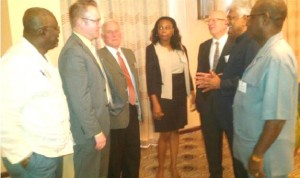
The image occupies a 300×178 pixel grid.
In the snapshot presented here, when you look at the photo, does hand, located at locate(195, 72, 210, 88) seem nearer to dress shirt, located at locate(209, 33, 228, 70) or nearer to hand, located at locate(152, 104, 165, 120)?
dress shirt, located at locate(209, 33, 228, 70)

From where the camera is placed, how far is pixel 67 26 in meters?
3.03

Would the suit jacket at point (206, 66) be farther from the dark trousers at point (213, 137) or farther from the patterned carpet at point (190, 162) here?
the patterned carpet at point (190, 162)

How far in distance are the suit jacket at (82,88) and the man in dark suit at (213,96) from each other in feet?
2.83

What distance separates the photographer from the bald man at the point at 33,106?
151 cm

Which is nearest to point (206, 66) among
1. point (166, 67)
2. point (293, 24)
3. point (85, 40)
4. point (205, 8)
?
point (166, 67)

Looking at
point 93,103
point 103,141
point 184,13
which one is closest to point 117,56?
point 93,103

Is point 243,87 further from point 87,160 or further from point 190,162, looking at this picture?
point 190,162

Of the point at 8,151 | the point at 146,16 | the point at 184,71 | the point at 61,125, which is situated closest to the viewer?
the point at 8,151

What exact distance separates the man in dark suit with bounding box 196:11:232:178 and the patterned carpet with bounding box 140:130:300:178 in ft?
1.55

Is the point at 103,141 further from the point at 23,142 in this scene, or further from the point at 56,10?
the point at 56,10

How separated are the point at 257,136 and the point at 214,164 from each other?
1.06 metres

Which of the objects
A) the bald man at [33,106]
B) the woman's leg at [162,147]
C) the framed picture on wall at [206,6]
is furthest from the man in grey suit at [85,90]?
the framed picture on wall at [206,6]

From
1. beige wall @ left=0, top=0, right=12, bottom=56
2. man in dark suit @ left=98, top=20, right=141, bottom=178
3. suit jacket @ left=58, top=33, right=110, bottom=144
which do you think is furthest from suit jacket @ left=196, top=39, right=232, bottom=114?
beige wall @ left=0, top=0, right=12, bottom=56

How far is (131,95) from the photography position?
8.07ft
